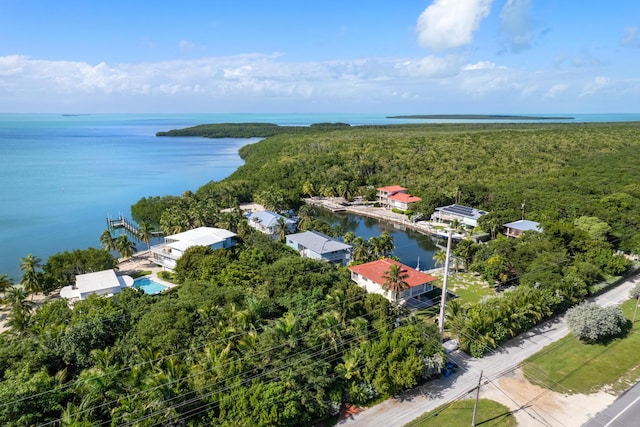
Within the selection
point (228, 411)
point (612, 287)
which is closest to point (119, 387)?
point (228, 411)

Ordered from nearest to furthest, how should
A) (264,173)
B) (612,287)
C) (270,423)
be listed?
1. (270,423)
2. (612,287)
3. (264,173)

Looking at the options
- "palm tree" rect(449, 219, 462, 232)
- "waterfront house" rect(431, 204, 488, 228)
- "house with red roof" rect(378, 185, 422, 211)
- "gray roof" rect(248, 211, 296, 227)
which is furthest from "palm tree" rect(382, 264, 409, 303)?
"house with red roof" rect(378, 185, 422, 211)

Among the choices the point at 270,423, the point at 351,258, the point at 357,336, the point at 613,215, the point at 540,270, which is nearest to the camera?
the point at 270,423

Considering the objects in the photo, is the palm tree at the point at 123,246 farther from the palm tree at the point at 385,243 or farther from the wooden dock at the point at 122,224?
the palm tree at the point at 385,243

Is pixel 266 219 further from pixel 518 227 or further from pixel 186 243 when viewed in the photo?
pixel 518 227

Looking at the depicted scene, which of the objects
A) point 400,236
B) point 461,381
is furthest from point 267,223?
point 461,381

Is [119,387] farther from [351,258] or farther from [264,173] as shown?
[264,173]

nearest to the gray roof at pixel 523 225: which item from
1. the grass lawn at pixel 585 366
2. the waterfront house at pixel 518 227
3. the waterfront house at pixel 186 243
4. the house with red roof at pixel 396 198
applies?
the waterfront house at pixel 518 227

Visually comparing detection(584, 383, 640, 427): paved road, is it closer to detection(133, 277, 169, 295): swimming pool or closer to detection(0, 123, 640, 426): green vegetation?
detection(0, 123, 640, 426): green vegetation
